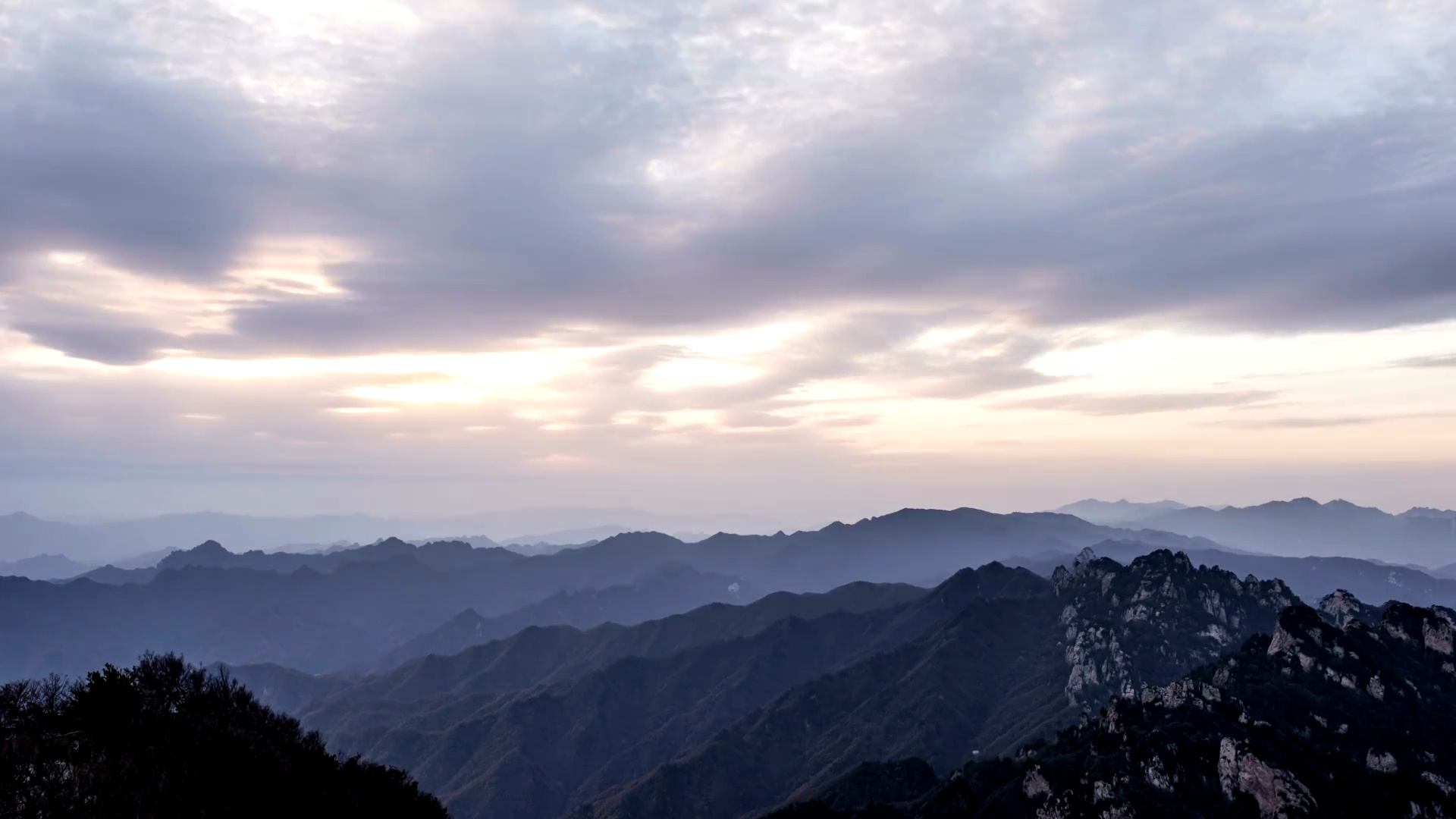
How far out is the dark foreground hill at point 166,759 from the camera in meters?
56.5

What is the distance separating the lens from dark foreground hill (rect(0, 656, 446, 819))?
56.5m

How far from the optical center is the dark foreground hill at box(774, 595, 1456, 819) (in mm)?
130000

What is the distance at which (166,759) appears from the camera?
66.4 meters

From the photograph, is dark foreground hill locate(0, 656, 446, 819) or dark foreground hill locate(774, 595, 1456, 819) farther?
dark foreground hill locate(774, 595, 1456, 819)

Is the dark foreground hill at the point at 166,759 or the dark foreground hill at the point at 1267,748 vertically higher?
the dark foreground hill at the point at 166,759

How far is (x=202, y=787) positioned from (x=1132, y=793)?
133535 mm

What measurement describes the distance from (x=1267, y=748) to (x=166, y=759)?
16036 cm

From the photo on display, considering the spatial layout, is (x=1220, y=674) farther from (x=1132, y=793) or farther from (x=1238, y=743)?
(x=1132, y=793)

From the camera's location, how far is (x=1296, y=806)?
124875 mm

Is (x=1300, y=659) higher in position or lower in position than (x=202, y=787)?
lower

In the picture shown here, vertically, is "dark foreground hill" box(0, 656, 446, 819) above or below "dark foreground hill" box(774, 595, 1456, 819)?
above

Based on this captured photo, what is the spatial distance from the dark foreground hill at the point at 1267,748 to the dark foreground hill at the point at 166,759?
10932cm

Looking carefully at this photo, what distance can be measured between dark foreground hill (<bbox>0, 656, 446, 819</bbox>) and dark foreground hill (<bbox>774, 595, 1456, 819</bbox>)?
359ft

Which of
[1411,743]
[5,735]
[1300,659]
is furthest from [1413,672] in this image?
[5,735]
